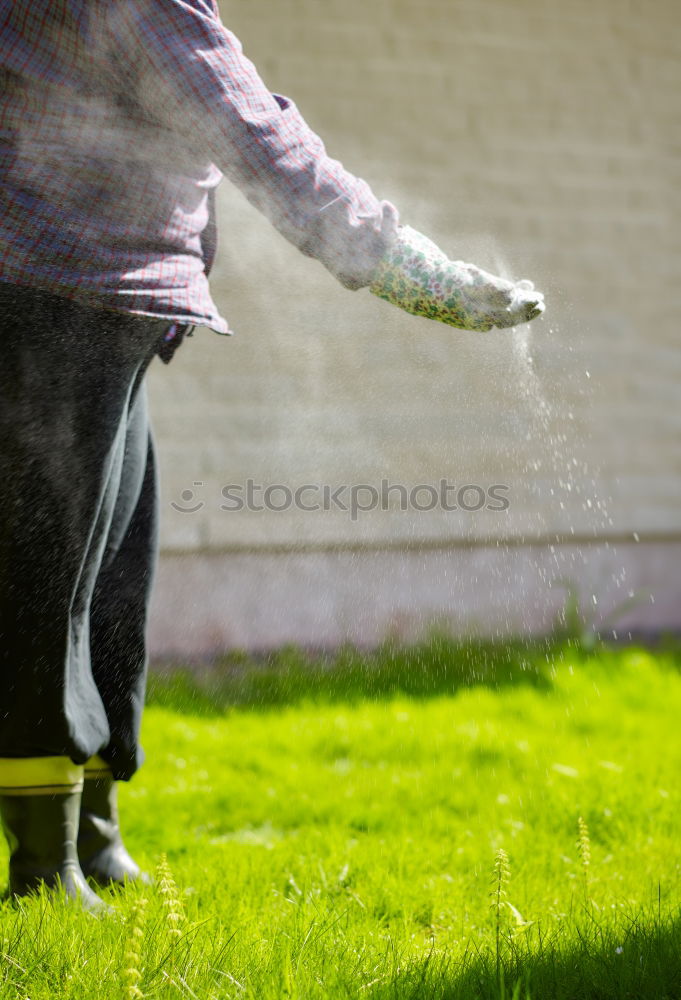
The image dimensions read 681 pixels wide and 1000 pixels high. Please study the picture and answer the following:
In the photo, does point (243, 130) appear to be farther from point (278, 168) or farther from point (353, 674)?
point (353, 674)

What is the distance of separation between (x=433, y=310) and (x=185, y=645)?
2940mm

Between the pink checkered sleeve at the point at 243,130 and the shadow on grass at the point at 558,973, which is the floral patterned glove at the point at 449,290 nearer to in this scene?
the pink checkered sleeve at the point at 243,130

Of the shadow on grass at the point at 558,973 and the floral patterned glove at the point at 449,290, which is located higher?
the floral patterned glove at the point at 449,290

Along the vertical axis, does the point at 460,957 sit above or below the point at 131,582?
below

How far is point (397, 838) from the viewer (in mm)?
2285

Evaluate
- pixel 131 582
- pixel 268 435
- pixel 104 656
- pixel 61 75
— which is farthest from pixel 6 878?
pixel 268 435

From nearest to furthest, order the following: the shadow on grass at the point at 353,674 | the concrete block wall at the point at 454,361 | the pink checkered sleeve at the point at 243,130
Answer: the pink checkered sleeve at the point at 243,130 < the shadow on grass at the point at 353,674 < the concrete block wall at the point at 454,361

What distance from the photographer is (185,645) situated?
14.1ft

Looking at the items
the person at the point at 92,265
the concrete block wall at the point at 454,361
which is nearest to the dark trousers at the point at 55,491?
the person at the point at 92,265

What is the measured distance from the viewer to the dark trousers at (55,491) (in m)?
1.66

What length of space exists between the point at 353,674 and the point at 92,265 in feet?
8.88

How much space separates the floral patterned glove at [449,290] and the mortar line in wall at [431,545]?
2.77 metres

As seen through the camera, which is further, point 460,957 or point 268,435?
point 268,435

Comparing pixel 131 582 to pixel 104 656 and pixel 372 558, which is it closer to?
pixel 104 656
